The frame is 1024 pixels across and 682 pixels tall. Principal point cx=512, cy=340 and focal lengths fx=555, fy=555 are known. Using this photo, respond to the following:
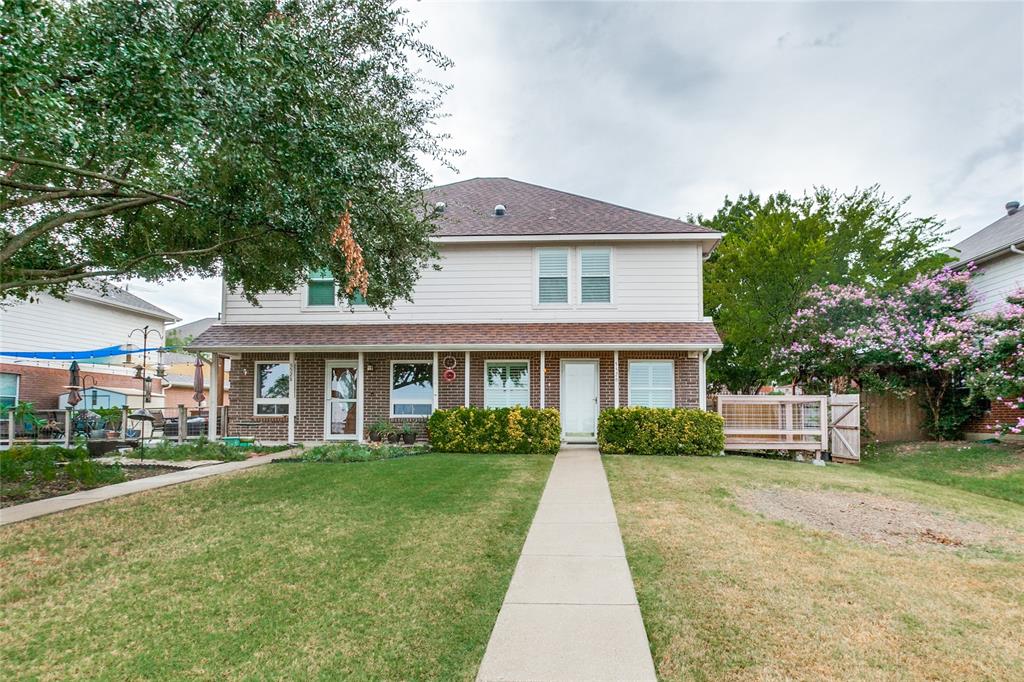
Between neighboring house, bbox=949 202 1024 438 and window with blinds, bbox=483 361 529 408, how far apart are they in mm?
11937

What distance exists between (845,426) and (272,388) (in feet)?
48.0

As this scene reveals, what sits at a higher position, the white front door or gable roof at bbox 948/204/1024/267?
gable roof at bbox 948/204/1024/267

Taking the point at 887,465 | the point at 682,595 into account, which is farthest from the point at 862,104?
the point at 682,595

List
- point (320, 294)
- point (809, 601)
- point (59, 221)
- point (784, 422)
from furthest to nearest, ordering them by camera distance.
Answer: point (320, 294) < point (784, 422) < point (59, 221) < point (809, 601)

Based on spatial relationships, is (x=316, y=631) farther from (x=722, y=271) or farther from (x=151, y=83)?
(x=722, y=271)

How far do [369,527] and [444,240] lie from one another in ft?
32.6

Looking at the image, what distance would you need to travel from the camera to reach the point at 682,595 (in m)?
3.89

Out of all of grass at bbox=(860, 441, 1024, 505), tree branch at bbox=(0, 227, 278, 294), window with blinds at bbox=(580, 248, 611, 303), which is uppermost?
window with blinds at bbox=(580, 248, 611, 303)

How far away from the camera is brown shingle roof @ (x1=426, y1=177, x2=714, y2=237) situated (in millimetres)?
14453

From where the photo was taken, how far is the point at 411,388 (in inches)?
582

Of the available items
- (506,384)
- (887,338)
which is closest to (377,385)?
(506,384)

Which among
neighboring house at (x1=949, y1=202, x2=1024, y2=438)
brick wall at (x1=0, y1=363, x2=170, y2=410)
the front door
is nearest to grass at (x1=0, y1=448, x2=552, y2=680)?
the front door

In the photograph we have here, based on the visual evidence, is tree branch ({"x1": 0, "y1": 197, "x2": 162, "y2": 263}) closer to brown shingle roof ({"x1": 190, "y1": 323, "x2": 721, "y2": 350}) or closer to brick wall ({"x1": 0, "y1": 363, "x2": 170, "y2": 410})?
brown shingle roof ({"x1": 190, "y1": 323, "x2": 721, "y2": 350})

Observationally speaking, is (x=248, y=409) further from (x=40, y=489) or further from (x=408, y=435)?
(x=40, y=489)
